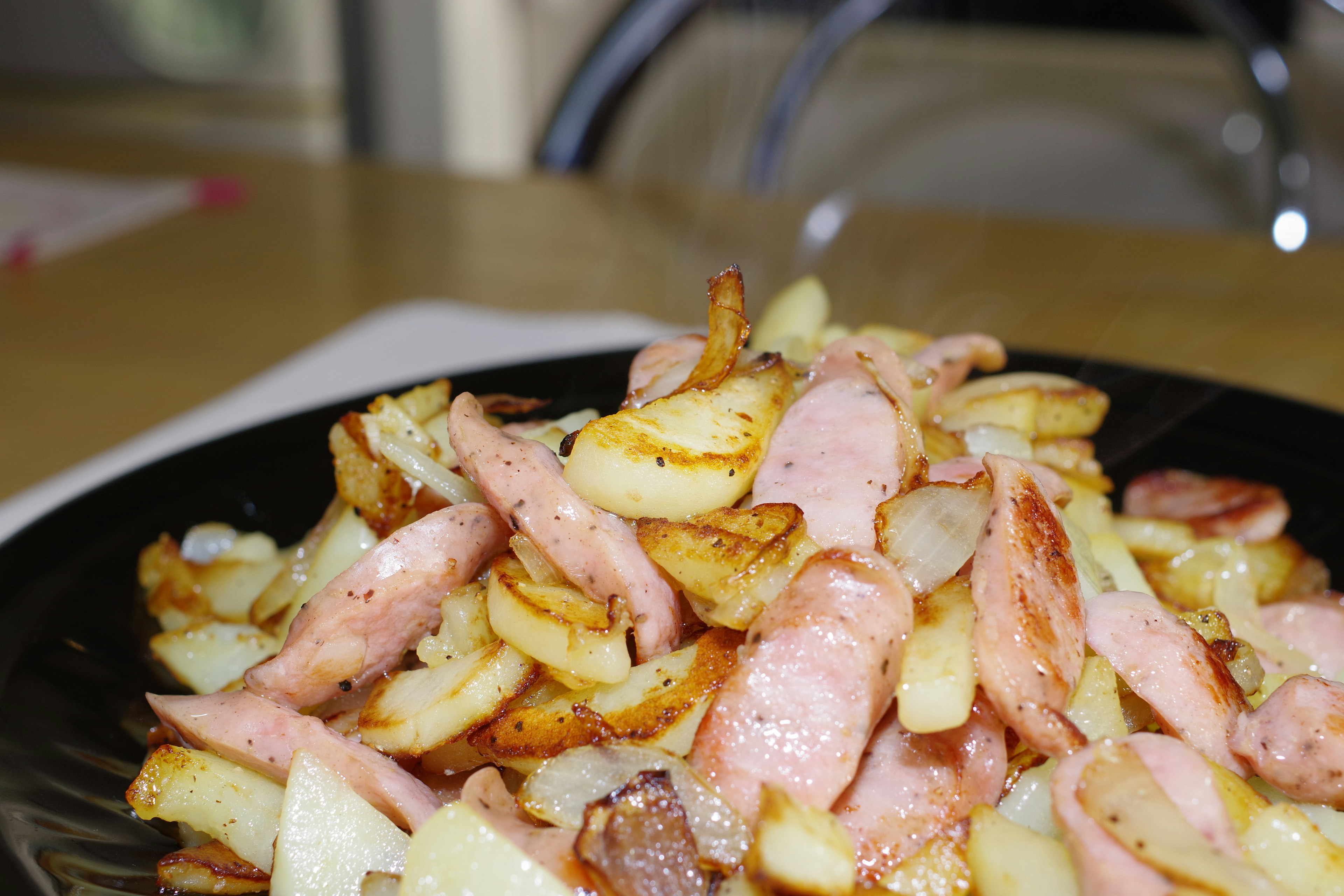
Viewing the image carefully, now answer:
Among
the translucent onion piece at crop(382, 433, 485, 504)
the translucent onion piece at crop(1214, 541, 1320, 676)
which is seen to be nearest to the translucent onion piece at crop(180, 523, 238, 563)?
the translucent onion piece at crop(382, 433, 485, 504)

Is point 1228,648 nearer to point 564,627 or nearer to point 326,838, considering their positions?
point 564,627

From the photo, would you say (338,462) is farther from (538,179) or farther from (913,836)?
(538,179)

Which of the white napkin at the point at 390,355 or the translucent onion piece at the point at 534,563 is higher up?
the translucent onion piece at the point at 534,563

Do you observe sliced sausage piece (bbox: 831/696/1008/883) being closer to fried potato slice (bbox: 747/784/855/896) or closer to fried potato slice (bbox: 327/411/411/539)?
fried potato slice (bbox: 747/784/855/896)

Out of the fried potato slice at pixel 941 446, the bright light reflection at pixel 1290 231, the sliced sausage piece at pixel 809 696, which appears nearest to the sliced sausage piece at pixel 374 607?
the sliced sausage piece at pixel 809 696

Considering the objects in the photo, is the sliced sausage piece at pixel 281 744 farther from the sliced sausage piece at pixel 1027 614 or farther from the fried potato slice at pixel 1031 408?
the fried potato slice at pixel 1031 408

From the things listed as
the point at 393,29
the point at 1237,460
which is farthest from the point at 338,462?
the point at 393,29
